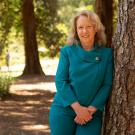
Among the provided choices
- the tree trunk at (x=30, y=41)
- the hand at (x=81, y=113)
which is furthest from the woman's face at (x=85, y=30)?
the tree trunk at (x=30, y=41)

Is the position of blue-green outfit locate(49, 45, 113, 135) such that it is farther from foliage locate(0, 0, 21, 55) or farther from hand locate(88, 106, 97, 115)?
foliage locate(0, 0, 21, 55)

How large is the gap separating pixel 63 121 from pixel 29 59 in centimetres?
1811

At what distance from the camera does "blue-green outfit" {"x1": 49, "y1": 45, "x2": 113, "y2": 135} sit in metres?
4.19

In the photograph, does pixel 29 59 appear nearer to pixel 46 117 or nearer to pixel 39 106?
pixel 39 106

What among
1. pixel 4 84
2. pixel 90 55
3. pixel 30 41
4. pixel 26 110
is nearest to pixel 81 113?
pixel 90 55

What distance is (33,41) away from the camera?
22125mm

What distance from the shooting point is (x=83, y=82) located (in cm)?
418

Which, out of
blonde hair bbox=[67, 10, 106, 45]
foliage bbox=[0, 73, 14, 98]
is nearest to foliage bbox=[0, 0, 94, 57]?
foliage bbox=[0, 73, 14, 98]

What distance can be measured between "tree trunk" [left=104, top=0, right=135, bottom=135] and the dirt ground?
4.28 meters

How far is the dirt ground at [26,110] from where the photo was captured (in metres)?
8.89

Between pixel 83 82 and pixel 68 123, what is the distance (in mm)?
392

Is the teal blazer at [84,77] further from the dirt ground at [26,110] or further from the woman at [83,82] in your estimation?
the dirt ground at [26,110]

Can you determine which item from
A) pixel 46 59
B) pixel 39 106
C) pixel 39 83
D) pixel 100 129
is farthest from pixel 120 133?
pixel 46 59

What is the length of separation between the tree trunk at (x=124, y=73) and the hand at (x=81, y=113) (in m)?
0.36
